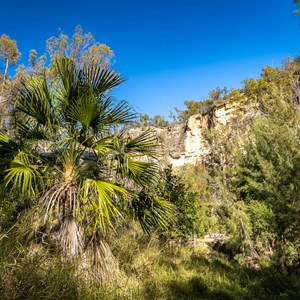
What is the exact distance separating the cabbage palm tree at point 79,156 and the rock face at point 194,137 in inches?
790

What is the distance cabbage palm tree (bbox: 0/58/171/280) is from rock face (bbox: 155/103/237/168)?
20068 millimetres

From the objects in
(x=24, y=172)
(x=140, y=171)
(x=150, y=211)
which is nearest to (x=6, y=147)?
(x=24, y=172)

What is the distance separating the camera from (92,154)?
4.29m

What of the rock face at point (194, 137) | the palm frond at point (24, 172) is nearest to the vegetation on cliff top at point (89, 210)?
the palm frond at point (24, 172)

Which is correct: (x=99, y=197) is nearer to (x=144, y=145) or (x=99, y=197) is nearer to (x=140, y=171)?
(x=140, y=171)

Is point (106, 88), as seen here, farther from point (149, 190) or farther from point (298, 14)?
point (298, 14)

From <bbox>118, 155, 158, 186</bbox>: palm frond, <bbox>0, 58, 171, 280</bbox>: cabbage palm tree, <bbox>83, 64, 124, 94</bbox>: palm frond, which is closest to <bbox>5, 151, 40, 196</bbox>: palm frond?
<bbox>0, 58, 171, 280</bbox>: cabbage palm tree

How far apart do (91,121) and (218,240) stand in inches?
256

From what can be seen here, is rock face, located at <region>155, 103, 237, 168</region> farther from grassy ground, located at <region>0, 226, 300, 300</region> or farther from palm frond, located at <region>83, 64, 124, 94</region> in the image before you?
palm frond, located at <region>83, 64, 124, 94</region>

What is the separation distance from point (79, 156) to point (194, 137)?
23923 millimetres

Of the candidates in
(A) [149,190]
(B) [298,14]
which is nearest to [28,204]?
(A) [149,190]

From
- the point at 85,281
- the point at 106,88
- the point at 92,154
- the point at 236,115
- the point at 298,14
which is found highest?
the point at 236,115

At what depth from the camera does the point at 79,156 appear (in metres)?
4.05

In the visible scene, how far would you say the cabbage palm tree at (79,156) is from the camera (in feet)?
11.6
